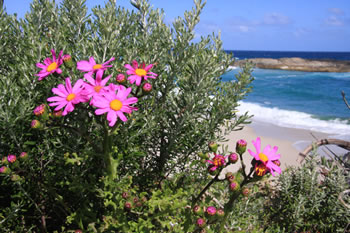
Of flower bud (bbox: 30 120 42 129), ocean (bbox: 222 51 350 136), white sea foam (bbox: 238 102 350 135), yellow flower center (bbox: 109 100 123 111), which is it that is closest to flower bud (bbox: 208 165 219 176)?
yellow flower center (bbox: 109 100 123 111)

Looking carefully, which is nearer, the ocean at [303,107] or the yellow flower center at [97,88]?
the yellow flower center at [97,88]

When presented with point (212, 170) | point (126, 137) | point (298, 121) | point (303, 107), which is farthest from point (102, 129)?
point (303, 107)

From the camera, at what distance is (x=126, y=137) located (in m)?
1.88

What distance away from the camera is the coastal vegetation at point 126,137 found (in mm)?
1604

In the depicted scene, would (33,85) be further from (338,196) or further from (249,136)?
(249,136)

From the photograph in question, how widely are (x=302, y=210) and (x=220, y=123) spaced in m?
1.30

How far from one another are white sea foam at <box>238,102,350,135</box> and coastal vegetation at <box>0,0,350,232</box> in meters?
8.42

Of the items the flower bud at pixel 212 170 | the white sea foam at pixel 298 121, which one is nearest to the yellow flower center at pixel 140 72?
the flower bud at pixel 212 170

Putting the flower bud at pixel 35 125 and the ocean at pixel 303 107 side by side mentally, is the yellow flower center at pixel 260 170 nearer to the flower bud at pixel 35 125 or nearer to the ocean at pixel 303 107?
the flower bud at pixel 35 125

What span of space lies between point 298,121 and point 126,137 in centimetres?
1188

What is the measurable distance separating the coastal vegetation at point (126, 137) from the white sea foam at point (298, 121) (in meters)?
8.42

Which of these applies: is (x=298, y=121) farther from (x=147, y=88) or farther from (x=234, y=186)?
(x=147, y=88)

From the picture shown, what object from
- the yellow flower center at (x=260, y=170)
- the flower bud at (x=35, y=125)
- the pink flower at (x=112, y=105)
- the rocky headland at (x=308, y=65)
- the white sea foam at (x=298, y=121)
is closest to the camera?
the pink flower at (x=112, y=105)

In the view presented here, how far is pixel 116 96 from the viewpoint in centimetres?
131
